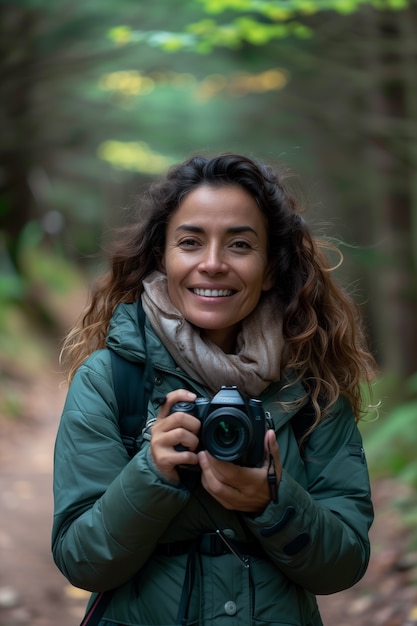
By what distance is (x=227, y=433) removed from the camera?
2.17 meters

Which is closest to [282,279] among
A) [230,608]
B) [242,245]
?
[242,245]

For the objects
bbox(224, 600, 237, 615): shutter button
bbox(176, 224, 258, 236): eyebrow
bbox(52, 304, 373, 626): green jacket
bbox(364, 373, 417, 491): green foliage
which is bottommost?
bbox(224, 600, 237, 615): shutter button

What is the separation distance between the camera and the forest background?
7152mm

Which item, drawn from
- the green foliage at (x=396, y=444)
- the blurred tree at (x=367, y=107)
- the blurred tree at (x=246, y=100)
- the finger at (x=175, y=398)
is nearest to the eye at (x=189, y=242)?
the finger at (x=175, y=398)

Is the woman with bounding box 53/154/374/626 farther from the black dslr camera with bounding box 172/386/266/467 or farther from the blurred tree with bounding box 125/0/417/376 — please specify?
the blurred tree with bounding box 125/0/417/376

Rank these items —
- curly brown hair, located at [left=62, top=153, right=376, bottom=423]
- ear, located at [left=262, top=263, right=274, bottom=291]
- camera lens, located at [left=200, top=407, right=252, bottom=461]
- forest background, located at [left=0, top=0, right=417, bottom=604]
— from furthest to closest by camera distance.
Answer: forest background, located at [left=0, top=0, right=417, bottom=604] < ear, located at [left=262, top=263, right=274, bottom=291] < curly brown hair, located at [left=62, top=153, right=376, bottom=423] < camera lens, located at [left=200, top=407, right=252, bottom=461]

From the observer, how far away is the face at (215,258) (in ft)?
8.14

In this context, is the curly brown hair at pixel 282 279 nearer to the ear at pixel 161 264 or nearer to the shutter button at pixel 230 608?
the ear at pixel 161 264

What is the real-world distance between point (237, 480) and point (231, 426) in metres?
0.14

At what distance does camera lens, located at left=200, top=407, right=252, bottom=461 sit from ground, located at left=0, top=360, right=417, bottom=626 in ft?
9.86

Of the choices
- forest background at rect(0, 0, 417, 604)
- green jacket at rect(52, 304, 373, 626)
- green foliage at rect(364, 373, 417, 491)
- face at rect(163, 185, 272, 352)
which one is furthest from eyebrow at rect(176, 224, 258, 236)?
green foliage at rect(364, 373, 417, 491)

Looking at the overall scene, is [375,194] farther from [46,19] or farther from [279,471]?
[279,471]

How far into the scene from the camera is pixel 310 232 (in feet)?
9.31

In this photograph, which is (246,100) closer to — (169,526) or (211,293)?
(211,293)
